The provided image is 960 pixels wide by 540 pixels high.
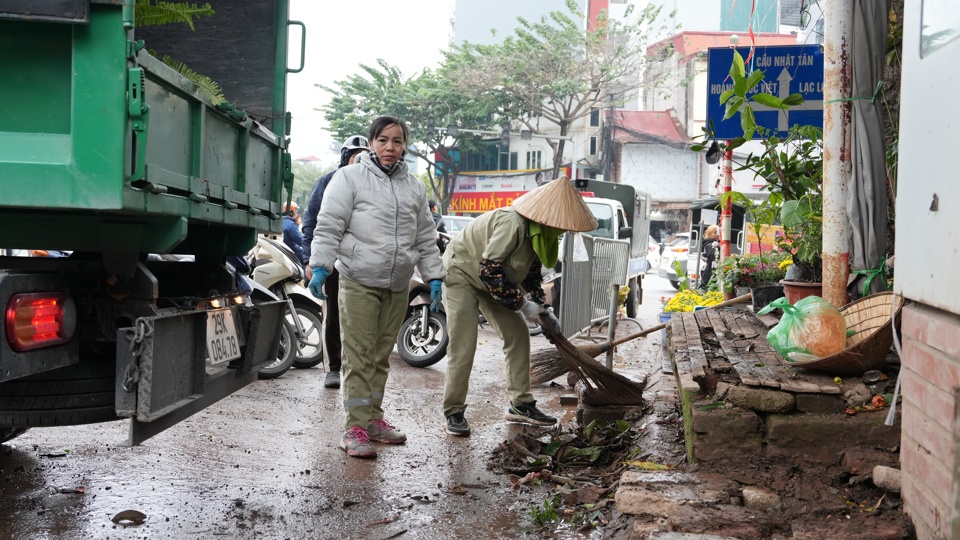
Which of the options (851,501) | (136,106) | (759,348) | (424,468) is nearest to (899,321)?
(851,501)

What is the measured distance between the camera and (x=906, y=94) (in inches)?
113

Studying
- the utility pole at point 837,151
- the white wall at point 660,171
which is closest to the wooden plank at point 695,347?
the utility pole at point 837,151

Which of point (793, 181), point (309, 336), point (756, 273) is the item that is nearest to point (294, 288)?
point (309, 336)

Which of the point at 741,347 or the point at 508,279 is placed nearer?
the point at 741,347

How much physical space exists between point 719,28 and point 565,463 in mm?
39821

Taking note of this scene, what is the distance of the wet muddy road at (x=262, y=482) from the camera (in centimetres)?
369

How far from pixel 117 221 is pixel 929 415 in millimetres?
2815

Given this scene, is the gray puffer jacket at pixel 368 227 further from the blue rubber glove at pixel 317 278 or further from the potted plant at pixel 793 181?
the potted plant at pixel 793 181

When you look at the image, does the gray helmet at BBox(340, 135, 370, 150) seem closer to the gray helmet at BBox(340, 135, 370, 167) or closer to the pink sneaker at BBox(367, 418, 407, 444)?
the gray helmet at BBox(340, 135, 370, 167)

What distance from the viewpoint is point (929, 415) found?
2.54 m

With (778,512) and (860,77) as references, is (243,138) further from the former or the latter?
(860,77)

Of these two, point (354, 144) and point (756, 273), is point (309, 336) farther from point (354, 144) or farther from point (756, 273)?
point (756, 273)

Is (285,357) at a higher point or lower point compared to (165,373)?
lower

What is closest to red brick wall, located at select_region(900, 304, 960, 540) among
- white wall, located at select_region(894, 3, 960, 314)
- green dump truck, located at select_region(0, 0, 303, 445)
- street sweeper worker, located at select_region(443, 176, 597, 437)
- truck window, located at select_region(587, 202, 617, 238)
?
white wall, located at select_region(894, 3, 960, 314)
